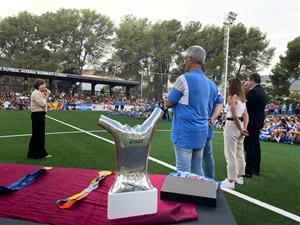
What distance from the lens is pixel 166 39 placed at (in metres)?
45.6

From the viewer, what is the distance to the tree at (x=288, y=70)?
34.6m

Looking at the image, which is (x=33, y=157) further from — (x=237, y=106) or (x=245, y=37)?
(x=245, y=37)

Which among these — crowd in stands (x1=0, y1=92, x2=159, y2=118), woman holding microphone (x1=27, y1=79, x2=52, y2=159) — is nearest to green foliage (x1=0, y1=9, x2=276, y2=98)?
crowd in stands (x1=0, y1=92, x2=159, y2=118)

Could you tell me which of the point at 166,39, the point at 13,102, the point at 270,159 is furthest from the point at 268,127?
the point at 166,39

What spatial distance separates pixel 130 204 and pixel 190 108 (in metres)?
1.42

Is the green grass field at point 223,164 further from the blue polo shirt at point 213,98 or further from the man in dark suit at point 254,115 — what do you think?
the blue polo shirt at point 213,98

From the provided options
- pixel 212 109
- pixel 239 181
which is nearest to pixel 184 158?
pixel 212 109

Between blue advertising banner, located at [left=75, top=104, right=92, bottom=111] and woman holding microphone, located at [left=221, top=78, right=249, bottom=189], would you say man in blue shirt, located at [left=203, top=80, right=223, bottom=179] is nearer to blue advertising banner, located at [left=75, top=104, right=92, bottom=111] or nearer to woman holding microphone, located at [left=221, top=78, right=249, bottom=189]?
woman holding microphone, located at [left=221, top=78, right=249, bottom=189]

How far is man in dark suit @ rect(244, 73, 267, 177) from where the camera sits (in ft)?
15.1

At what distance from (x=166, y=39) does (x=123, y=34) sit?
765cm

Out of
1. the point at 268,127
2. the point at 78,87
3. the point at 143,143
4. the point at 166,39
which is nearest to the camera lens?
the point at 143,143

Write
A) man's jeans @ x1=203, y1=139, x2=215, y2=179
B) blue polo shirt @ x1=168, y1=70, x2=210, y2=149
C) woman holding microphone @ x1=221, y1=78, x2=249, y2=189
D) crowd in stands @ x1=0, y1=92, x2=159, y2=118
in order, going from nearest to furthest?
blue polo shirt @ x1=168, y1=70, x2=210, y2=149, man's jeans @ x1=203, y1=139, x2=215, y2=179, woman holding microphone @ x1=221, y1=78, x2=249, y2=189, crowd in stands @ x1=0, y1=92, x2=159, y2=118

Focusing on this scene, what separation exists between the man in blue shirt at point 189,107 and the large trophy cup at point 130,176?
1.20m

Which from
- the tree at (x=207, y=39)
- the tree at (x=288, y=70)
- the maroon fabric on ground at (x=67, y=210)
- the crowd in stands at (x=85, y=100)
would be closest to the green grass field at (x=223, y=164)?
the maroon fabric on ground at (x=67, y=210)
